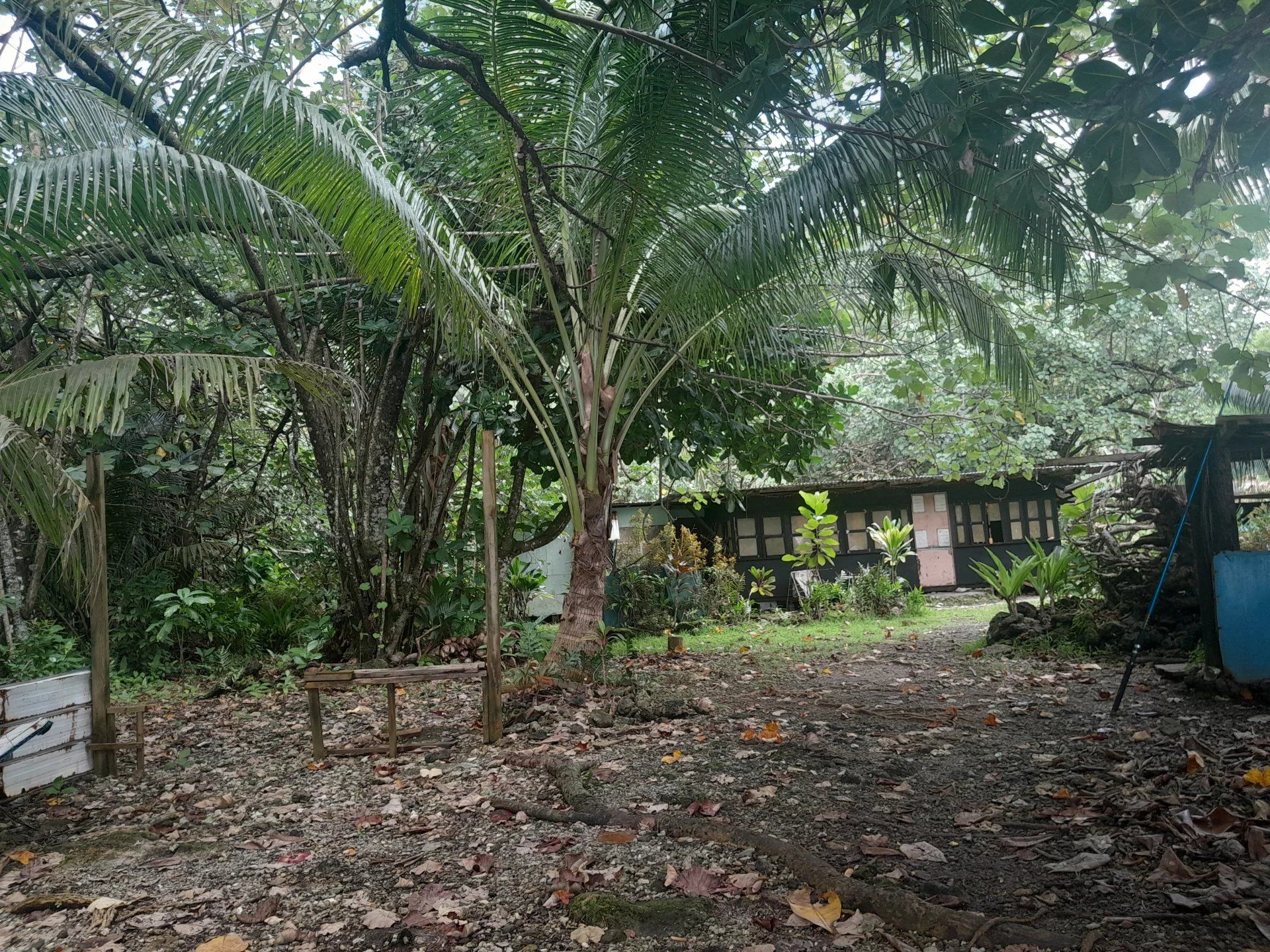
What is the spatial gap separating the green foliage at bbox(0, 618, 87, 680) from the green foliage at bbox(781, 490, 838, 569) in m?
9.63

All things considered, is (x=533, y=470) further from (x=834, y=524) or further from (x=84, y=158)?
(x=834, y=524)

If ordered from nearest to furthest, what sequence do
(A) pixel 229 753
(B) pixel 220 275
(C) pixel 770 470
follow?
1. (A) pixel 229 753
2. (B) pixel 220 275
3. (C) pixel 770 470

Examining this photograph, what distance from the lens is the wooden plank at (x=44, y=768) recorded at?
4.45 metres

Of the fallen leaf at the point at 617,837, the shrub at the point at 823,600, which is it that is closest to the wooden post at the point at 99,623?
the fallen leaf at the point at 617,837

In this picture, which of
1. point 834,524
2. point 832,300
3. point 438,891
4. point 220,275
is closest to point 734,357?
point 832,300

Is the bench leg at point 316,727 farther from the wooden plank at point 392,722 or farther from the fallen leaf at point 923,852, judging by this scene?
the fallen leaf at point 923,852

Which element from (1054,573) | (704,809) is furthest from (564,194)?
(1054,573)

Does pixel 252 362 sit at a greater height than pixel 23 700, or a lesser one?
greater

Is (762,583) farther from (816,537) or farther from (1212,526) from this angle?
(1212,526)

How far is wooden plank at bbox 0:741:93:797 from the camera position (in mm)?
4453

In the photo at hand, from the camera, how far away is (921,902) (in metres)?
2.79

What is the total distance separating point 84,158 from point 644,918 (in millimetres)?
3831

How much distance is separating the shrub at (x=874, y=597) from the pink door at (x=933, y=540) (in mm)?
4426

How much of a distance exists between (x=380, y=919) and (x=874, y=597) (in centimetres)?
1062
